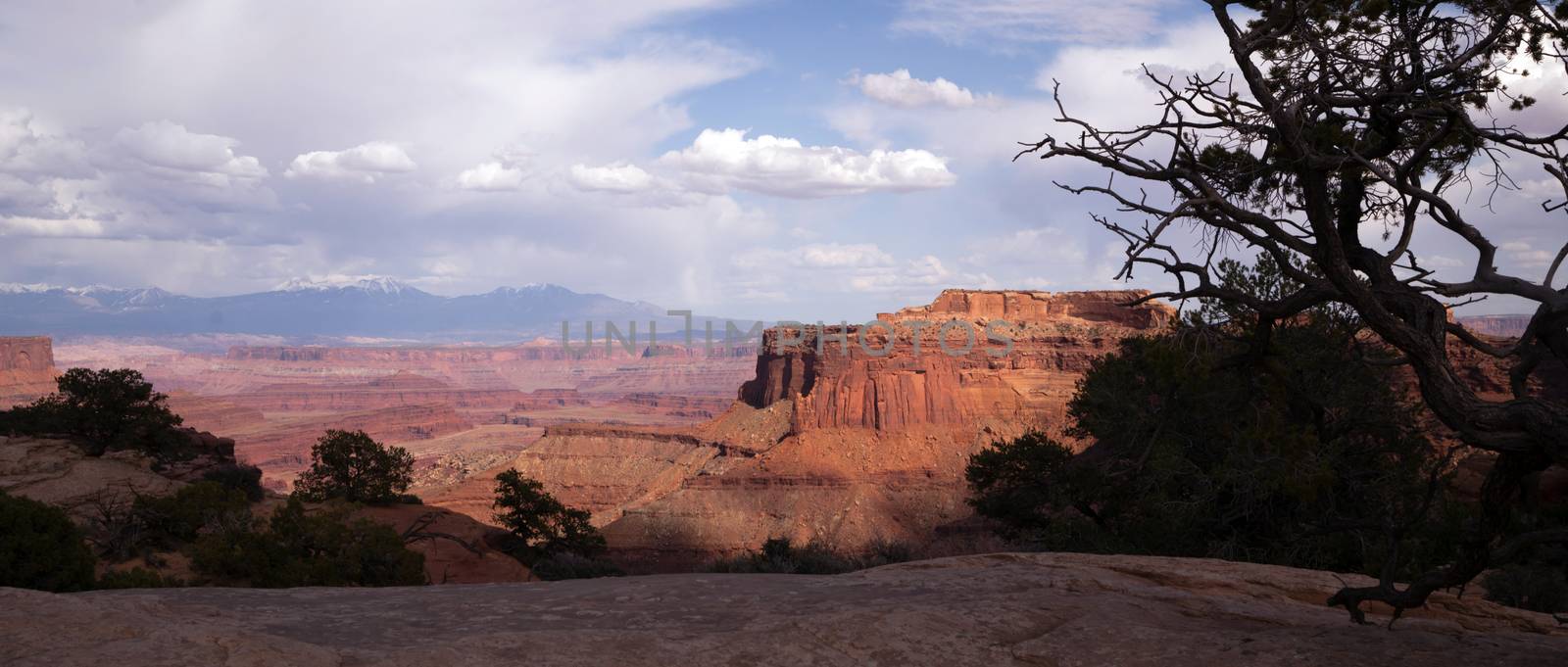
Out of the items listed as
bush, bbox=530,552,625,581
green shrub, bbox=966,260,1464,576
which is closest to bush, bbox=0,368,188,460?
bush, bbox=530,552,625,581

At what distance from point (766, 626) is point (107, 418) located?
3386cm

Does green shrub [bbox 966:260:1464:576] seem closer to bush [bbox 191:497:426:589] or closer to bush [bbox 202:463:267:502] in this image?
bush [bbox 191:497:426:589]

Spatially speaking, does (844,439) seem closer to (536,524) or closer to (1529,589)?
(536,524)

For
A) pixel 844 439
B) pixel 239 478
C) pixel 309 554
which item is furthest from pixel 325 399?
pixel 309 554

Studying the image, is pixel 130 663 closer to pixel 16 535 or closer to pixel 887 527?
pixel 16 535

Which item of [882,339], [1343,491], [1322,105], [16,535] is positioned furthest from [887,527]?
[1322,105]

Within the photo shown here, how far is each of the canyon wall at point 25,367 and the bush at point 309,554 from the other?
150783 mm

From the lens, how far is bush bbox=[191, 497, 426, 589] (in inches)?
715

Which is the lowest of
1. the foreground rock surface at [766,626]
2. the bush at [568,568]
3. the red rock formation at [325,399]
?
the red rock formation at [325,399]

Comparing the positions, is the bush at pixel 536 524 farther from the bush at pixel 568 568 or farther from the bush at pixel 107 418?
the bush at pixel 107 418

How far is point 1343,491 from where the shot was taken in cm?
1546

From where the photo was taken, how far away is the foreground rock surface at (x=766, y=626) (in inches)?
213

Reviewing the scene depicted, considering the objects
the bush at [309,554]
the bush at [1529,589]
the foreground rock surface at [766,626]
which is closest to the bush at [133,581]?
the bush at [309,554]

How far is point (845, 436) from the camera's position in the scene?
74125 millimetres
